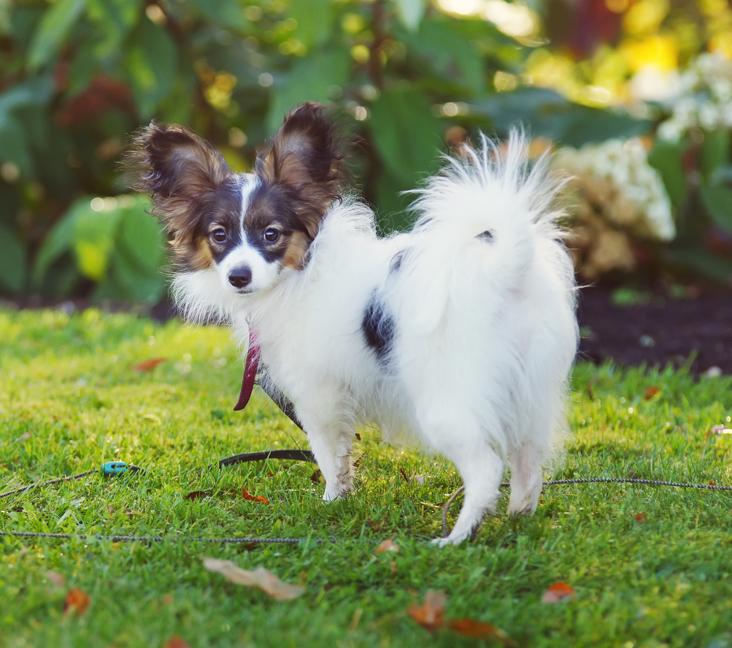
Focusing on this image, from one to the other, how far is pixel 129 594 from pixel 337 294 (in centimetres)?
113

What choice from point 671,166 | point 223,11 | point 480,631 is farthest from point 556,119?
point 480,631

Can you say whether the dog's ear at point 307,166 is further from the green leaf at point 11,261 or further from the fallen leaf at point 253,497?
the green leaf at point 11,261

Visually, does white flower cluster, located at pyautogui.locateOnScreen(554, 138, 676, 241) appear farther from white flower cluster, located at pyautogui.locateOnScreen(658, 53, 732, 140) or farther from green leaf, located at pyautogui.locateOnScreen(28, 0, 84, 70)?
green leaf, located at pyautogui.locateOnScreen(28, 0, 84, 70)

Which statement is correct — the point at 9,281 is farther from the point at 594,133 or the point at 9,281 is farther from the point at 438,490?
the point at 438,490

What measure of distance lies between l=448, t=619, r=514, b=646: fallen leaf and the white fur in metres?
0.58

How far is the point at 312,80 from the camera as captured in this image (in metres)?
6.34

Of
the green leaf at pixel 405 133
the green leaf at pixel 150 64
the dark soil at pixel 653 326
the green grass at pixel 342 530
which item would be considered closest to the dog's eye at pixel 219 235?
the green grass at pixel 342 530

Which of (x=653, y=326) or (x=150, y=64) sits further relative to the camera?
(x=150, y=64)

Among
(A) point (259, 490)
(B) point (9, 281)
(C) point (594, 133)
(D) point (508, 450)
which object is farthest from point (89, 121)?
(D) point (508, 450)

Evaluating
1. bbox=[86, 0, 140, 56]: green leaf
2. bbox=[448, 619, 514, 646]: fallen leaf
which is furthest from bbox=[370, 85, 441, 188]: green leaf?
bbox=[448, 619, 514, 646]: fallen leaf

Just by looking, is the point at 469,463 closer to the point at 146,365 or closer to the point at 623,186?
the point at 146,365

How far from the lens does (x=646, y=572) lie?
270 centimetres

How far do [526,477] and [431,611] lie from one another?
83cm

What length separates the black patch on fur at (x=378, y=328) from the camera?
10.1 ft
